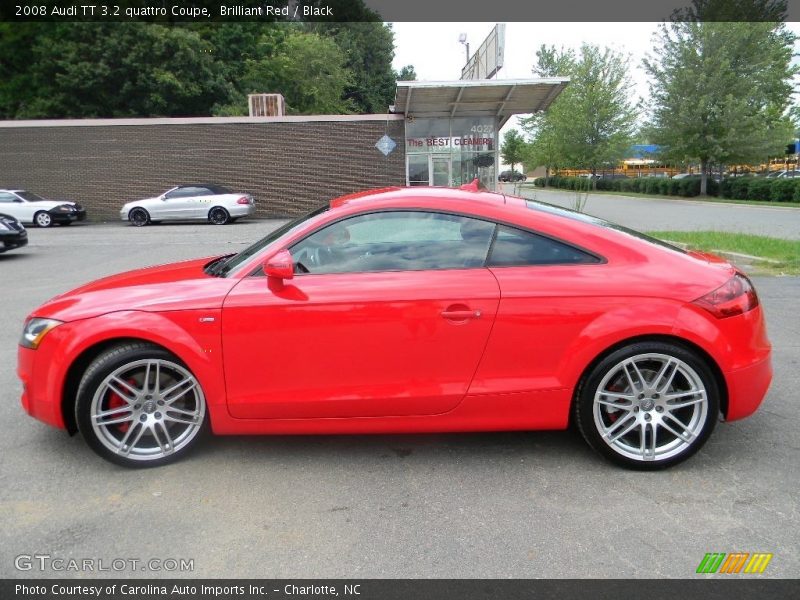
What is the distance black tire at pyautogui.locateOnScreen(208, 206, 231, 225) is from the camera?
21156 mm

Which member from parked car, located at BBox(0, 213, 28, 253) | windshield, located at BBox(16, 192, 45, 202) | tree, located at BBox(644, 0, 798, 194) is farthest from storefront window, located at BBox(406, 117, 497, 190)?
tree, located at BBox(644, 0, 798, 194)

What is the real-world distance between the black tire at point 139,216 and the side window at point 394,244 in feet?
65.8

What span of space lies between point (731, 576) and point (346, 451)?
1.99 metres

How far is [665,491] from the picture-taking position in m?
3.08

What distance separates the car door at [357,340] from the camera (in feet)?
10.4

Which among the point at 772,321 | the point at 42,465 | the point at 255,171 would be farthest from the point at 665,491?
the point at 255,171

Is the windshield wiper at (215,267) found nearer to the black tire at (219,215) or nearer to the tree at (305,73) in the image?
the black tire at (219,215)

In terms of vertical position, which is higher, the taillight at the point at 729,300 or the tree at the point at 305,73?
the tree at the point at 305,73

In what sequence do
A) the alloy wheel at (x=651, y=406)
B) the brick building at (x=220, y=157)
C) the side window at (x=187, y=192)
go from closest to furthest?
1. the alloy wheel at (x=651, y=406)
2. the side window at (x=187, y=192)
3. the brick building at (x=220, y=157)

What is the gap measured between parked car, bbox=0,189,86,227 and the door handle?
2176 centimetres

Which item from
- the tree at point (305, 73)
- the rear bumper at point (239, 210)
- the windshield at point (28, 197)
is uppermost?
the tree at point (305, 73)

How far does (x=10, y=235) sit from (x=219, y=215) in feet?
30.4

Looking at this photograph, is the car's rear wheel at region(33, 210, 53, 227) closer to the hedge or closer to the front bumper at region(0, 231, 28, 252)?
the front bumper at region(0, 231, 28, 252)

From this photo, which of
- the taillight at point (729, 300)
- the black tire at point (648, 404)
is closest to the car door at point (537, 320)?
the black tire at point (648, 404)
